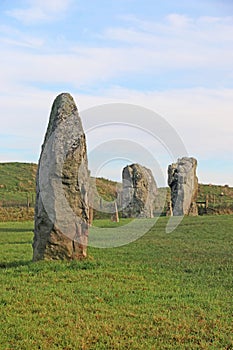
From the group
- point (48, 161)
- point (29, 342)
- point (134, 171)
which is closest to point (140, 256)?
point (48, 161)

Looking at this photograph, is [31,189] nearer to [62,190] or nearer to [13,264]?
[62,190]

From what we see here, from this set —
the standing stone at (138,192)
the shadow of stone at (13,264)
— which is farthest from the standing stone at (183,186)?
the shadow of stone at (13,264)

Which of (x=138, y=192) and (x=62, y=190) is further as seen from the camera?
(x=138, y=192)

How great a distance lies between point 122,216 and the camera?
42.2 meters

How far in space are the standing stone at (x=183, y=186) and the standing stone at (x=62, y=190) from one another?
2691 cm

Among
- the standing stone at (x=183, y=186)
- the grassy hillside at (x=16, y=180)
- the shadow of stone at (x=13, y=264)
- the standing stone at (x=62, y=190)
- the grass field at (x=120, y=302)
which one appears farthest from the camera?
the grassy hillside at (x=16, y=180)

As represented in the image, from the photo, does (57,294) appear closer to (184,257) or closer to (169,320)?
(169,320)

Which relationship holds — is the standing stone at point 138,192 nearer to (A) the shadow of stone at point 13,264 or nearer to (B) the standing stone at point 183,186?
(B) the standing stone at point 183,186

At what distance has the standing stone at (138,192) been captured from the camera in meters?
42.4

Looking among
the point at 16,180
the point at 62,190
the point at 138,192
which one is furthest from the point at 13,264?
the point at 16,180

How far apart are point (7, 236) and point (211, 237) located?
882 centimetres

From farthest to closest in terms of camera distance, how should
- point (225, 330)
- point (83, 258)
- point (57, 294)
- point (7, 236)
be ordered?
1. point (7, 236)
2. point (83, 258)
3. point (57, 294)
4. point (225, 330)

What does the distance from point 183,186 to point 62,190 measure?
28960 mm

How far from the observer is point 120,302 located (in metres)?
9.48
